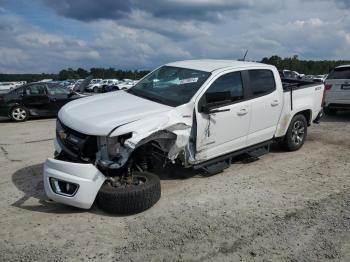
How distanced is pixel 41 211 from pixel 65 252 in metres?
1.14

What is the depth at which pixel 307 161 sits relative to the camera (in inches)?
275

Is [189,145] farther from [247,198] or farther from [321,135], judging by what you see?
[321,135]

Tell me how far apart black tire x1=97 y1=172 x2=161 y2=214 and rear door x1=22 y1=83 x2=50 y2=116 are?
31.8ft

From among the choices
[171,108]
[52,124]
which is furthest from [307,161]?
[52,124]

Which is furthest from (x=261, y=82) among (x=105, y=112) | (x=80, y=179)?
(x=80, y=179)

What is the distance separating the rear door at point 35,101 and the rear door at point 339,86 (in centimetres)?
945

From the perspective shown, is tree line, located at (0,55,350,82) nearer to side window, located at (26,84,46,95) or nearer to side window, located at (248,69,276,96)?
side window, located at (26,84,46,95)

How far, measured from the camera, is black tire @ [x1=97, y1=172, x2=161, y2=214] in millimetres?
4551

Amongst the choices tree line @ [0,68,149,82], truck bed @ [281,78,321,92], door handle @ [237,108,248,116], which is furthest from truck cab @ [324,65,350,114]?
tree line @ [0,68,149,82]

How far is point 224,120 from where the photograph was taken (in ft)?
18.9

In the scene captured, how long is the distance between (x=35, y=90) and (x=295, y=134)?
976cm

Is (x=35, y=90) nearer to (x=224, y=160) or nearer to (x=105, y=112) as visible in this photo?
(x=105, y=112)

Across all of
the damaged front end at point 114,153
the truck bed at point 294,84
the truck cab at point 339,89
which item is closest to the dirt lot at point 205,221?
the damaged front end at point 114,153

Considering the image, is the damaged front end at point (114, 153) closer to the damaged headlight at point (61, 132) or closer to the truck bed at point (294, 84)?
the damaged headlight at point (61, 132)
